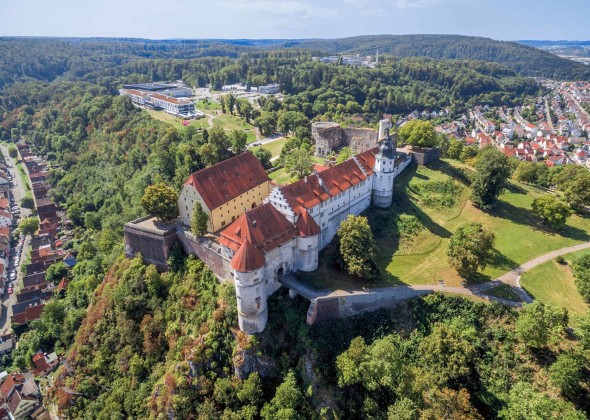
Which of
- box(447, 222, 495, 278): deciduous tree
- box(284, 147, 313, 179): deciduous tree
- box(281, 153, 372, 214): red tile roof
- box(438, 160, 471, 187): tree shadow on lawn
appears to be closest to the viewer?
box(447, 222, 495, 278): deciduous tree

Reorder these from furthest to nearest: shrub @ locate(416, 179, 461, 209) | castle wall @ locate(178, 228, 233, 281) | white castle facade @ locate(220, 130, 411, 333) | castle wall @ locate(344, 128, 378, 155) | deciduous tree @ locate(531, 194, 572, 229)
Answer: castle wall @ locate(344, 128, 378, 155), shrub @ locate(416, 179, 461, 209), deciduous tree @ locate(531, 194, 572, 229), castle wall @ locate(178, 228, 233, 281), white castle facade @ locate(220, 130, 411, 333)

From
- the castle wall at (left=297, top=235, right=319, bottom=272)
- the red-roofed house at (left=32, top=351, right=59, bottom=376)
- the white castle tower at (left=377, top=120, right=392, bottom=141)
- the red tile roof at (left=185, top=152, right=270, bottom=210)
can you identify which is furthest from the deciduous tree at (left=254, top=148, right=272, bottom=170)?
the red-roofed house at (left=32, top=351, right=59, bottom=376)

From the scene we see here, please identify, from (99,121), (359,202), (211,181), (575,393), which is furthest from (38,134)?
(575,393)

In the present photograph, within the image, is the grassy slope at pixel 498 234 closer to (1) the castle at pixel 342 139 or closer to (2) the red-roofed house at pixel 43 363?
(1) the castle at pixel 342 139

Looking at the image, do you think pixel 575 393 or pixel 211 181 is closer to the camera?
pixel 575 393

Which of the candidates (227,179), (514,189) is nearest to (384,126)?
(514,189)

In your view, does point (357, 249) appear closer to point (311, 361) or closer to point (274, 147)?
point (311, 361)

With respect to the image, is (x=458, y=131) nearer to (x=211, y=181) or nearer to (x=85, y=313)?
(x=211, y=181)

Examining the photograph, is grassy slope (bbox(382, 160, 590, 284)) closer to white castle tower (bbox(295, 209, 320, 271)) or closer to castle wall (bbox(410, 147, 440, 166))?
castle wall (bbox(410, 147, 440, 166))
